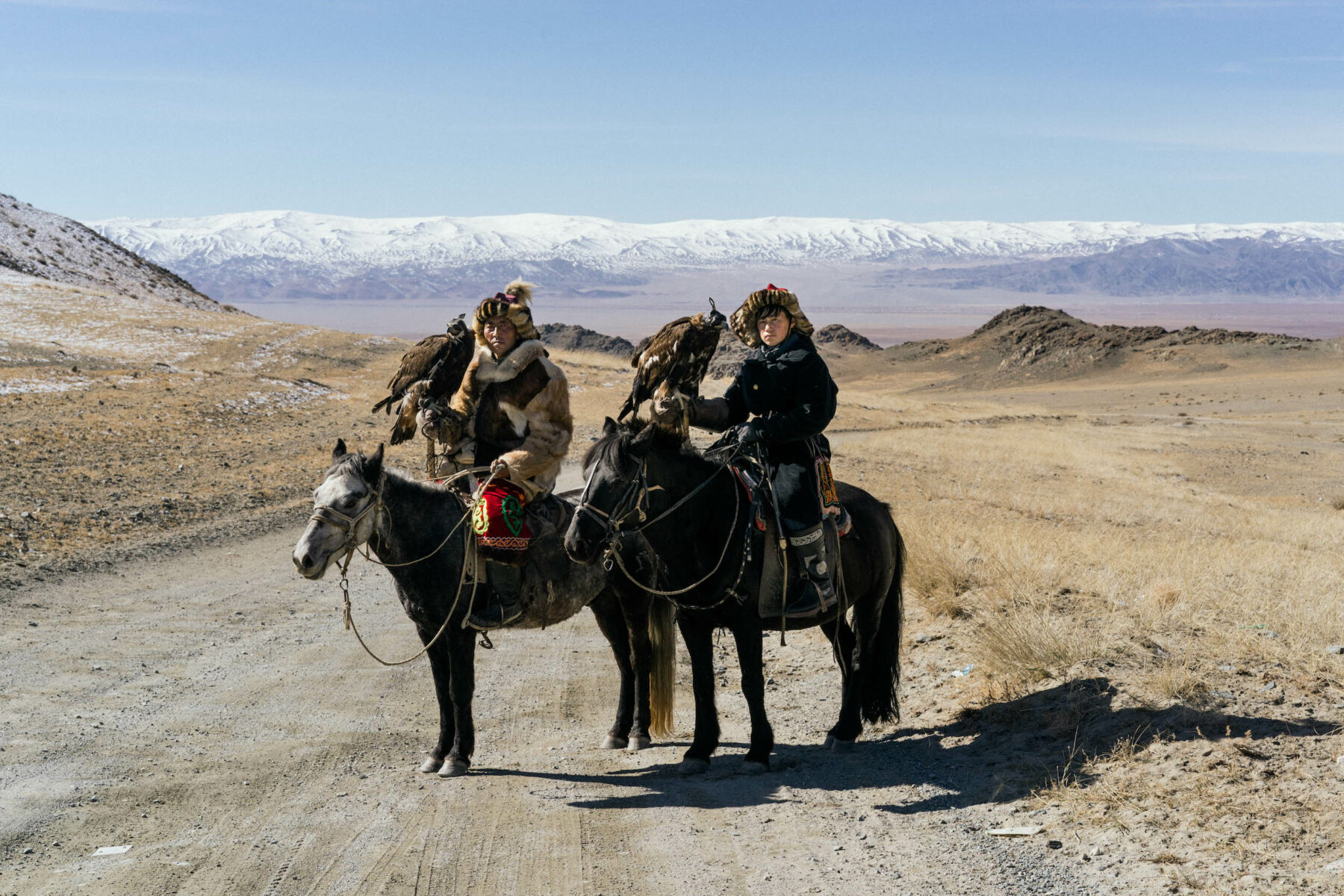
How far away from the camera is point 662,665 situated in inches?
290

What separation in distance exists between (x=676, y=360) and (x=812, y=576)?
1.64 meters

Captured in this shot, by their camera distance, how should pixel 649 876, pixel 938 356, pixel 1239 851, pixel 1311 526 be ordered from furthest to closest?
pixel 938 356, pixel 1311 526, pixel 649 876, pixel 1239 851

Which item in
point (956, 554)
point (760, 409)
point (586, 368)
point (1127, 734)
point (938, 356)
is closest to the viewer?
point (1127, 734)

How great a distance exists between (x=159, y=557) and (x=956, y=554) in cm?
992

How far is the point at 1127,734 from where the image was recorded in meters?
6.36

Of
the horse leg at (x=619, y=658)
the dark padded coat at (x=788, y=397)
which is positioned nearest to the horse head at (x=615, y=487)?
the dark padded coat at (x=788, y=397)

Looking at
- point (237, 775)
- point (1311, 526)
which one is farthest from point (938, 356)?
point (237, 775)

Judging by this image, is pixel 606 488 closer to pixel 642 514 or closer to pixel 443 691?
pixel 642 514

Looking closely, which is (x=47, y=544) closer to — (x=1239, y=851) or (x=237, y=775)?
(x=237, y=775)

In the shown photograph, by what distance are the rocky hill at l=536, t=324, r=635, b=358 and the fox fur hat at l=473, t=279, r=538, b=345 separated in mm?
84075

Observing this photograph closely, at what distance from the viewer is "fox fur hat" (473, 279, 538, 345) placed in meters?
7.12

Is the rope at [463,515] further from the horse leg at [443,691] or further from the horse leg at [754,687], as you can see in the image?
the horse leg at [754,687]

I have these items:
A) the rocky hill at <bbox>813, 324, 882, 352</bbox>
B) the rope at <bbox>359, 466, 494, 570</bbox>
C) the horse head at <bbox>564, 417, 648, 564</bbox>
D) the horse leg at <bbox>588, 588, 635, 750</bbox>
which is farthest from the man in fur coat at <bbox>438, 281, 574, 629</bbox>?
the rocky hill at <bbox>813, 324, 882, 352</bbox>

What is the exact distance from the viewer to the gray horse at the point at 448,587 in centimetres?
629
